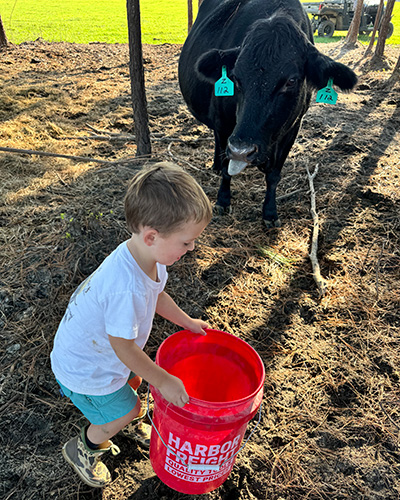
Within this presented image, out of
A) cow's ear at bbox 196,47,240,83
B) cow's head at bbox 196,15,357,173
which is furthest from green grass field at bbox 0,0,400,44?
cow's head at bbox 196,15,357,173

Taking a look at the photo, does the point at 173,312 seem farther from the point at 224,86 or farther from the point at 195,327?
the point at 224,86

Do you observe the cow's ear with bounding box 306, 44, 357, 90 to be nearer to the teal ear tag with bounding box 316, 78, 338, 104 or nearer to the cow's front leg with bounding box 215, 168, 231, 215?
the teal ear tag with bounding box 316, 78, 338, 104

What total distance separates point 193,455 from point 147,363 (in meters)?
0.45

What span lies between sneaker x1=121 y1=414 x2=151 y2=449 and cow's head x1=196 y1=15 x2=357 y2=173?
6.54 ft

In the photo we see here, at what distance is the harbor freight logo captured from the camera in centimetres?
151

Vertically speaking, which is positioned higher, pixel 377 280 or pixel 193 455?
pixel 193 455

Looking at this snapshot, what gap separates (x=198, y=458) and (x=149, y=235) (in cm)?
91

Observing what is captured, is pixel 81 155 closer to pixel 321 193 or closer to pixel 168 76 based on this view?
pixel 321 193

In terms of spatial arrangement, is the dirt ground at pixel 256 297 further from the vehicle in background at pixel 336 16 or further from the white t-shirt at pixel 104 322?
the vehicle in background at pixel 336 16

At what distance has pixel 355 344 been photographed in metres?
2.58

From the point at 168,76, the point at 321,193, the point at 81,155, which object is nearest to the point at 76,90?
the point at 168,76

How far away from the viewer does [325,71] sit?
318cm

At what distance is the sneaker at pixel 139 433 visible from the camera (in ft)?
6.54

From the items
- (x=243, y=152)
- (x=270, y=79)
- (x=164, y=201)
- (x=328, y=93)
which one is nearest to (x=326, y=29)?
(x=328, y=93)
